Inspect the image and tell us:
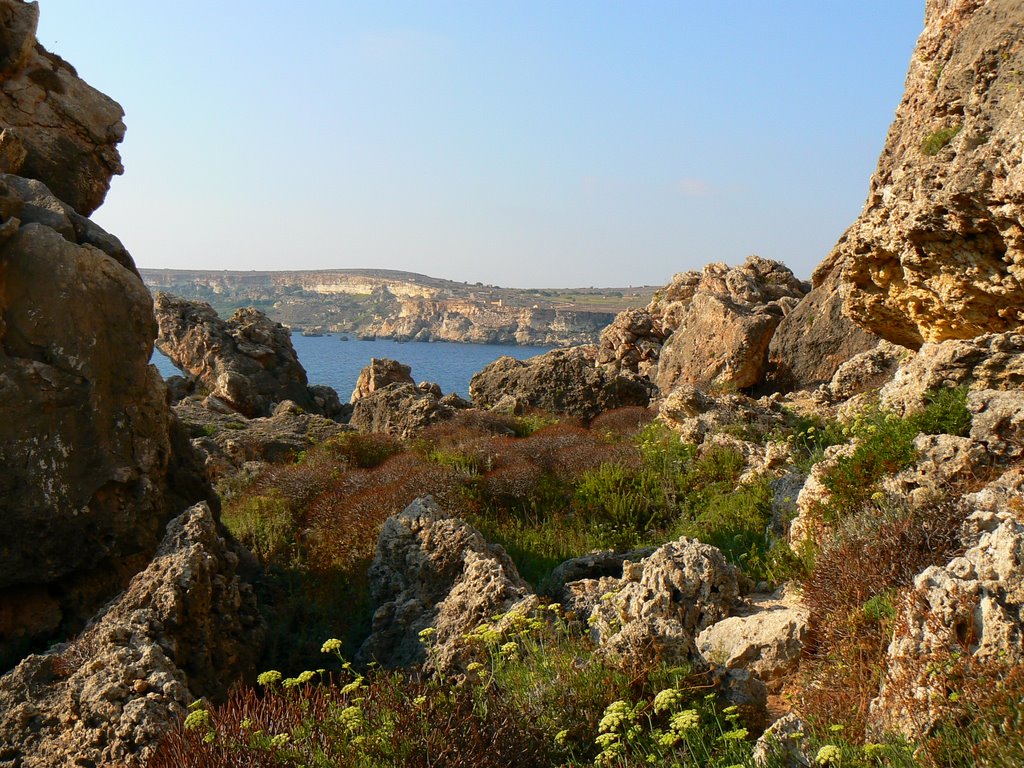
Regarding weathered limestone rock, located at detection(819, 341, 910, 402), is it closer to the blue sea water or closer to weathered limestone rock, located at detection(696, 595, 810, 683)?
weathered limestone rock, located at detection(696, 595, 810, 683)

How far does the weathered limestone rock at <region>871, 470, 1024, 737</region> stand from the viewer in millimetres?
4434

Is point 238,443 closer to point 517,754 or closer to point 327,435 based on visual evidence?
point 327,435

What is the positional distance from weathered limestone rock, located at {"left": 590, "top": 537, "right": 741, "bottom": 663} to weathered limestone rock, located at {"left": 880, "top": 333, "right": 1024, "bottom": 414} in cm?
336

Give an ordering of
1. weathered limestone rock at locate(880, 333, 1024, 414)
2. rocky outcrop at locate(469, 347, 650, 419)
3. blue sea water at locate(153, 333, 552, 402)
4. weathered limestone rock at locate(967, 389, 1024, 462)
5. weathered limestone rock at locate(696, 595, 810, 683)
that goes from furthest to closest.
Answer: blue sea water at locate(153, 333, 552, 402)
rocky outcrop at locate(469, 347, 650, 419)
weathered limestone rock at locate(880, 333, 1024, 414)
weathered limestone rock at locate(967, 389, 1024, 462)
weathered limestone rock at locate(696, 595, 810, 683)

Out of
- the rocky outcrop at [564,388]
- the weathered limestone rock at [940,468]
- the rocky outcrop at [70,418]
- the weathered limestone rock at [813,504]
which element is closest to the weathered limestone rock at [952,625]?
the weathered limestone rock at [940,468]

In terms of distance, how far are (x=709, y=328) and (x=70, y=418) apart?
63.3 ft

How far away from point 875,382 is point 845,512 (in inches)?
353

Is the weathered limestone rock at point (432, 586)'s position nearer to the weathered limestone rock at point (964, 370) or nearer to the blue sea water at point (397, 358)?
the weathered limestone rock at point (964, 370)

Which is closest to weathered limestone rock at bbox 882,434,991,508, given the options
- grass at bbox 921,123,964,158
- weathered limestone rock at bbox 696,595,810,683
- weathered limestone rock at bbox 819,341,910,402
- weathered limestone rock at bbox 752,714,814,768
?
weathered limestone rock at bbox 696,595,810,683

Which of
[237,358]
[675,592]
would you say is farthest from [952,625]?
[237,358]

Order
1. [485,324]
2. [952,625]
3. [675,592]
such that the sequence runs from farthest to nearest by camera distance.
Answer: [485,324] → [675,592] → [952,625]

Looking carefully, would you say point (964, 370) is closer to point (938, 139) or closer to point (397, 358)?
point (938, 139)

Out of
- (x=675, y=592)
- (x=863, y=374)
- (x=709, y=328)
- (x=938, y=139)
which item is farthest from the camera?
(x=709, y=328)

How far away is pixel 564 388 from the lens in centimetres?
2227
